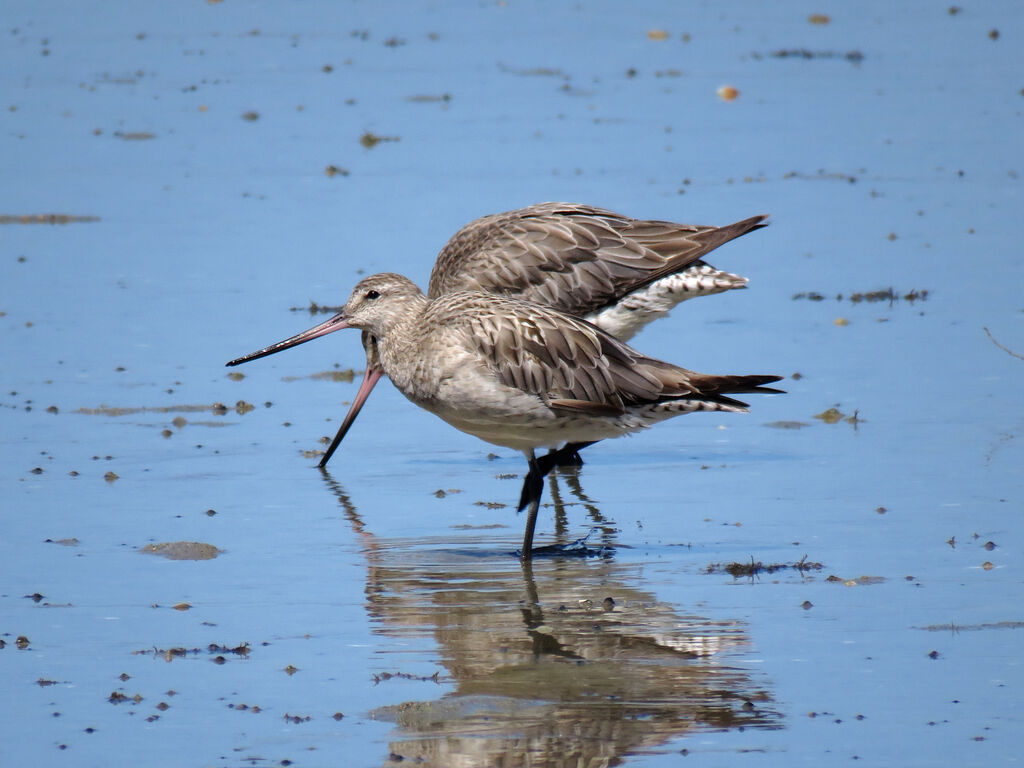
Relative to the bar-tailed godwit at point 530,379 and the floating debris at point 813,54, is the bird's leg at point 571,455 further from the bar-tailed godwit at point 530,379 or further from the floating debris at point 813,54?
the floating debris at point 813,54

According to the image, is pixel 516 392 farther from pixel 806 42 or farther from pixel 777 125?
pixel 806 42

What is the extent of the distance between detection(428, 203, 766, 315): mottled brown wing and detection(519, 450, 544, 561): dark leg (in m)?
2.11

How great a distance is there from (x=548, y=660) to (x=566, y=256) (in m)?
4.46

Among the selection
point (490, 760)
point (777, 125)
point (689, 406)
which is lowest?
point (490, 760)

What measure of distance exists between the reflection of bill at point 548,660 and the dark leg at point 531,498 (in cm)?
11

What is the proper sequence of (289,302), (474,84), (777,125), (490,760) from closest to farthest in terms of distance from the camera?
(490,760) → (289,302) → (777,125) → (474,84)

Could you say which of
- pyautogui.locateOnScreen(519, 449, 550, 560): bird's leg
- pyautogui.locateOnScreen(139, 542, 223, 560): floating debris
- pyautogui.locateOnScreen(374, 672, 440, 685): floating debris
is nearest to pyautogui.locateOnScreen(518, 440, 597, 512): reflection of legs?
pyautogui.locateOnScreen(519, 449, 550, 560): bird's leg

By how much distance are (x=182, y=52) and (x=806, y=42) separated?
8342 mm

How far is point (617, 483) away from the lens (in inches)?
397

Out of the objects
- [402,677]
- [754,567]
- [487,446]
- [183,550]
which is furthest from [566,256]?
[402,677]

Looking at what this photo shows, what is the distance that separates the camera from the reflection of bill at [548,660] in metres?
6.20

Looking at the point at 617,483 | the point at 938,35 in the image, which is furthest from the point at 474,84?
the point at 617,483

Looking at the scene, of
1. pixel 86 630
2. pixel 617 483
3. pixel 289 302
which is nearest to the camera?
pixel 86 630

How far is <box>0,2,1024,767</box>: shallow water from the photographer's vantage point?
259 inches
